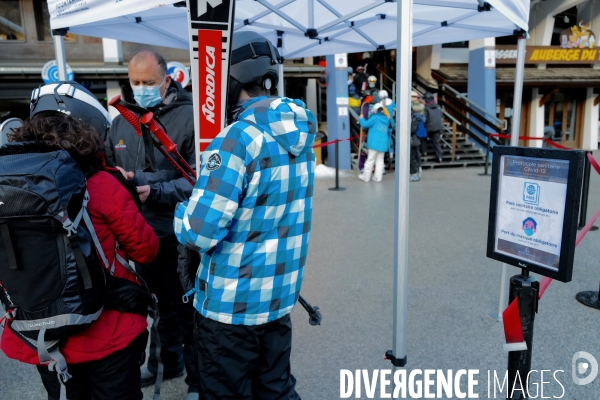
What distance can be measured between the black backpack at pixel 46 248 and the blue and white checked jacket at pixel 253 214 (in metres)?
0.35

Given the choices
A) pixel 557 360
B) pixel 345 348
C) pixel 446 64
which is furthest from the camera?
pixel 446 64

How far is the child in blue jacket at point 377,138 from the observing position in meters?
9.53

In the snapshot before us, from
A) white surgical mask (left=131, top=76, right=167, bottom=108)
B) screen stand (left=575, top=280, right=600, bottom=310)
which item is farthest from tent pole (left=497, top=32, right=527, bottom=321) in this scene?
white surgical mask (left=131, top=76, right=167, bottom=108)

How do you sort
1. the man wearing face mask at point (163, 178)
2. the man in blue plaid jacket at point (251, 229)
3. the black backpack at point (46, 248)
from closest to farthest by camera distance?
the black backpack at point (46, 248), the man in blue plaid jacket at point (251, 229), the man wearing face mask at point (163, 178)

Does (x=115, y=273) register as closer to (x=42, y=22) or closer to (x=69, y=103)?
(x=69, y=103)

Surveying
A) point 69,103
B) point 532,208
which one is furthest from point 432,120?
point 69,103

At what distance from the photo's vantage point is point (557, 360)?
3066 millimetres

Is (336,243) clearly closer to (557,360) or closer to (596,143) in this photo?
(557,360)

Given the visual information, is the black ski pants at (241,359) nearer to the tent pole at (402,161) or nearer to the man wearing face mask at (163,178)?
Answer: the tent pole at (402,161)

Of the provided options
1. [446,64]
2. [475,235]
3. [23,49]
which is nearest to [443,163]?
[446,64]

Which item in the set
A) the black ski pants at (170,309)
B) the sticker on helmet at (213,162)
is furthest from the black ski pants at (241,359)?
the black ski pants at (170,309)

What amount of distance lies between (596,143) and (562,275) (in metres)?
19.5

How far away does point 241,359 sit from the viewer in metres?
1.77

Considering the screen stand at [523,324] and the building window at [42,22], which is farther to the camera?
the building window at [42,22]
